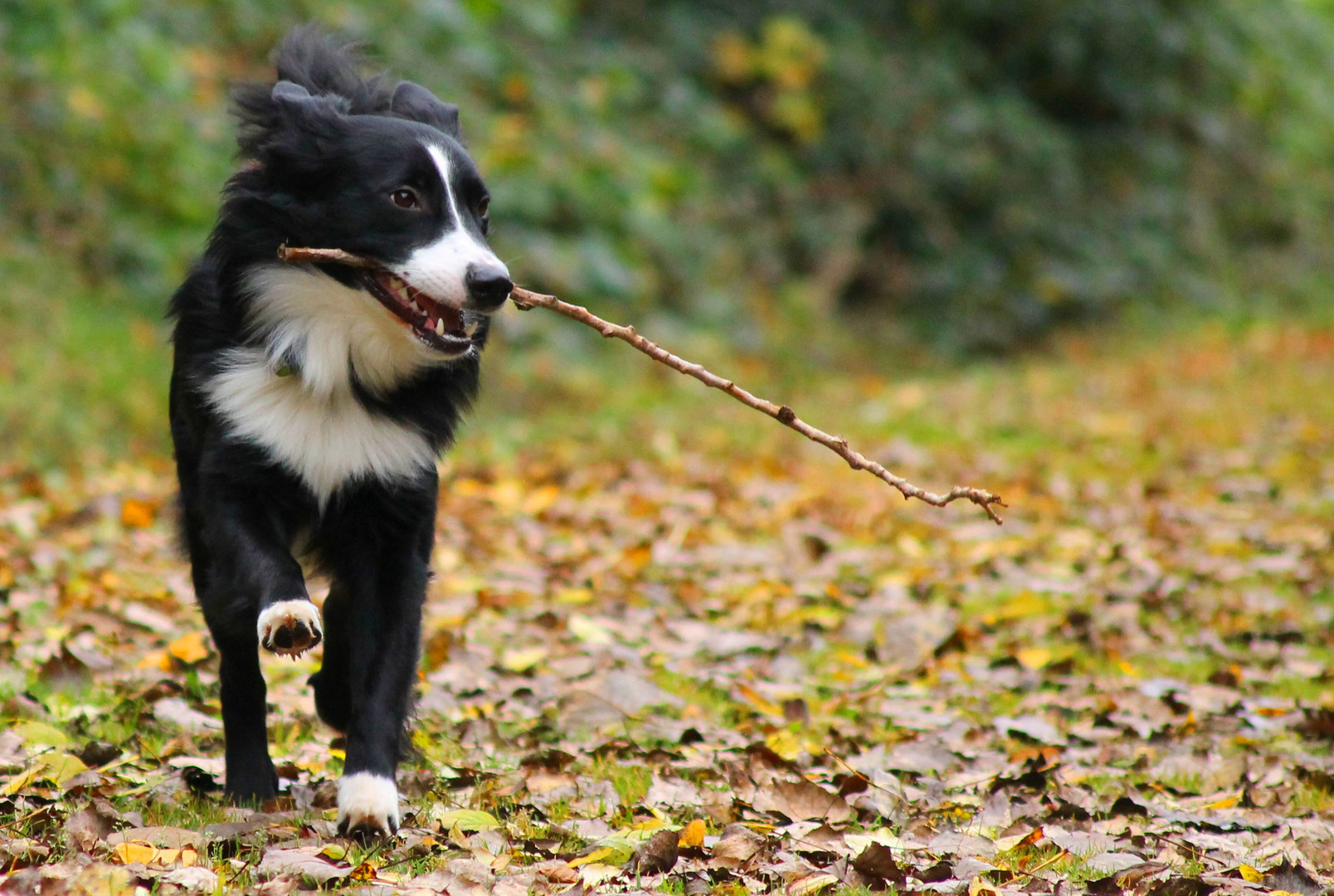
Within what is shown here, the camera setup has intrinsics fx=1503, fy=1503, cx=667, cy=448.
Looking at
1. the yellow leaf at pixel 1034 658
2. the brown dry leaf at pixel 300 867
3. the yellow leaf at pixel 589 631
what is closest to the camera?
the brown dry leaf at pixel 300 867

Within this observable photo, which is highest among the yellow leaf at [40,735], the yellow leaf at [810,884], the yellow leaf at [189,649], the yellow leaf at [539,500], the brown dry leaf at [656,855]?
the yellow leaf at [539,500]

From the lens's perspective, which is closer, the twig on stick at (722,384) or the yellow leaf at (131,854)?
the yellow leaf at (131,854)

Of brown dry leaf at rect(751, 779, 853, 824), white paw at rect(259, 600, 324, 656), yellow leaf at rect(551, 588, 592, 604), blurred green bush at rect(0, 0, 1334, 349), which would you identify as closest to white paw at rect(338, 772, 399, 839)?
white paw at rect(259, 600, 324, 656)

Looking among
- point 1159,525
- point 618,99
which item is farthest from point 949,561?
point 618,99

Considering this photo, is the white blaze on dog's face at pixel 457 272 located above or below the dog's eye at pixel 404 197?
below

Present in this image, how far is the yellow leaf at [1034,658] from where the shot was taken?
480 cm

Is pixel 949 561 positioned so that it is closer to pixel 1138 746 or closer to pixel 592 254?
pixel 1138 746

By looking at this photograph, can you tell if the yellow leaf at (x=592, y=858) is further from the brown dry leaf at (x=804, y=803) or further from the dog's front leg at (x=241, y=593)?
the dog's front leg at (x=241, y=593)

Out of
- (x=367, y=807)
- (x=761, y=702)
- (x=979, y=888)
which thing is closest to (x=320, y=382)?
(x=367, y=807)

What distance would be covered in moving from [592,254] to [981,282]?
16.1 ft

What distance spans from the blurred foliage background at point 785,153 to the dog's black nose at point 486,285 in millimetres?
6008

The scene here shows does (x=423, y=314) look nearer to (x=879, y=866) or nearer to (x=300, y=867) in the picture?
(x=300, y=867)

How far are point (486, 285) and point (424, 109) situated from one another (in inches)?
28.7

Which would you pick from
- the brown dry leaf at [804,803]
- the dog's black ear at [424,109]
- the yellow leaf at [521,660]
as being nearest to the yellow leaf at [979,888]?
the brown dry leaf at [804,803]
